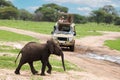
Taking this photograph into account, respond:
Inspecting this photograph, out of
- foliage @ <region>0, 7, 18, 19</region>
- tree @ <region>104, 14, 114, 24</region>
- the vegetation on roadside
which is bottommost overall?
tree @ <region>104, 14, 114, 24</region>

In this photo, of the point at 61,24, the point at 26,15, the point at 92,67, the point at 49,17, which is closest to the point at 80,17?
the point at 49,17

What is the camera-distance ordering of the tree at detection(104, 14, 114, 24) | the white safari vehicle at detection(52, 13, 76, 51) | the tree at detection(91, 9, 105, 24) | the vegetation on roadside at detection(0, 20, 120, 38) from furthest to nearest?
the tree at detection(91, 9, 105, 24)
the tree at detection(104, 14, 114, 24)
the vegetation on roadside at detection(0, 20, 120, 38)
the white safari vehicle at detection(52, 13, 76, 51)

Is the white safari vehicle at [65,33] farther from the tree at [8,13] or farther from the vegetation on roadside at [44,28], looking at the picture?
the tree at [8,13]

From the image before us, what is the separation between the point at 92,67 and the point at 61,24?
10.3 metres

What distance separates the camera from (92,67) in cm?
1892

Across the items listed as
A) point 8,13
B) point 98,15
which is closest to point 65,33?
point 8,13

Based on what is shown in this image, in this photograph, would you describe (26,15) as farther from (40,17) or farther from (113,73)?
(113,73)

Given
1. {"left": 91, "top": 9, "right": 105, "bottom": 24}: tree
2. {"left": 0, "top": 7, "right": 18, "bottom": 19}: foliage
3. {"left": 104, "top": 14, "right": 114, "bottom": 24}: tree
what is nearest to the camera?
{"left": 0, "top": 7, "right": 18, "bottom": 19}: foliage

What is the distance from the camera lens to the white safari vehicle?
91.6ft

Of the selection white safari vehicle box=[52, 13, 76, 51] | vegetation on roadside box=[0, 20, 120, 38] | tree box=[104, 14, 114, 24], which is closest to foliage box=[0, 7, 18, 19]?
vegetation on roadside box=[0, 20, 120, 38]

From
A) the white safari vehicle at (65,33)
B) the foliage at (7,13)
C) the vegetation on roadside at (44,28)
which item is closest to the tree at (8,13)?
the foliage at (7,13)

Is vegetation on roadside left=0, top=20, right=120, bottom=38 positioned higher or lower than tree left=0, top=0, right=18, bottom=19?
lower

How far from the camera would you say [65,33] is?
28453 mm

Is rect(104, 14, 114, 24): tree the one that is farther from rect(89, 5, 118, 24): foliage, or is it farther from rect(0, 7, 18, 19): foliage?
rect(0, 7, 18, 19): foliage
